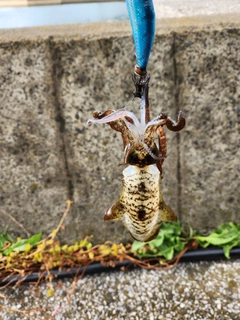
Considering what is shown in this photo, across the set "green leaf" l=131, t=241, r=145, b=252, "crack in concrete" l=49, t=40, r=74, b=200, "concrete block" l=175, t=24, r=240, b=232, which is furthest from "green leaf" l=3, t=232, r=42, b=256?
"concrete block" l=175, t=24, r=240, b=232

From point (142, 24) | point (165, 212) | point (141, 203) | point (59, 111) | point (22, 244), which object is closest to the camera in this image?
point (142, 24)

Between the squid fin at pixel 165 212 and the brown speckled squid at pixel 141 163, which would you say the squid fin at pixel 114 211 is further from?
the squid fin at pixel 165 212

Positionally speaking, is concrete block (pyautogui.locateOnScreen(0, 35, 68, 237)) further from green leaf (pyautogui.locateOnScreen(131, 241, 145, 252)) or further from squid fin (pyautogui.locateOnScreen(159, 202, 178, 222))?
squid fin (pyautogui.locateOnScreen(159, 202, 178, 222))

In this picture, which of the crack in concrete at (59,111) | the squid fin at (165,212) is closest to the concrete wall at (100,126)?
the crack in concrete at (59,111)

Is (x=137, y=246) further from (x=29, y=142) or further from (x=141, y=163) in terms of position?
(x=141, y=163)

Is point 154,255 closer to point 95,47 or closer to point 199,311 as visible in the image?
point 199,311

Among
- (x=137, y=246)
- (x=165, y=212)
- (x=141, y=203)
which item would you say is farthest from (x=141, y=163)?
(x=137, y=246)
